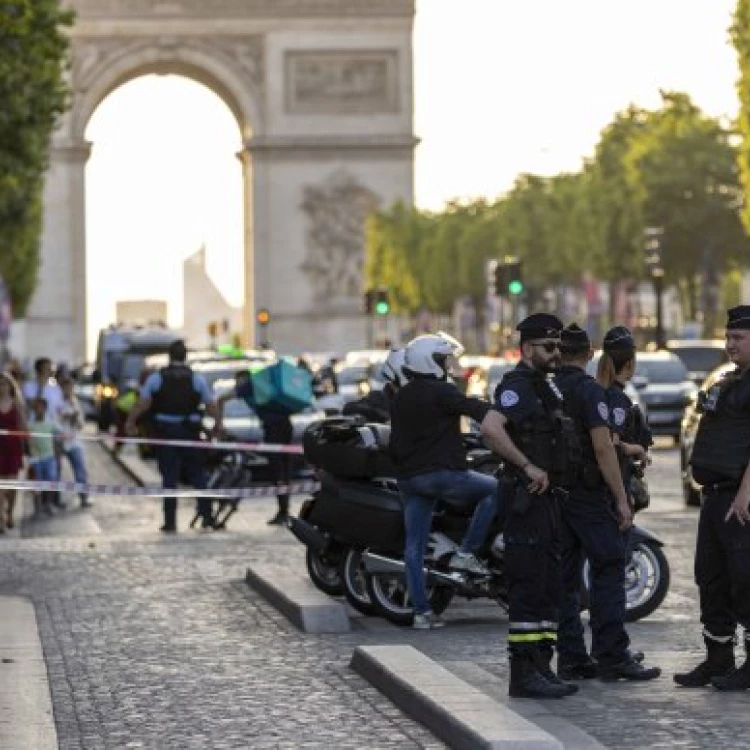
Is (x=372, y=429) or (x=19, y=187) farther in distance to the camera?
(x=19, y=187)

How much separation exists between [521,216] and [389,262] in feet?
47.2

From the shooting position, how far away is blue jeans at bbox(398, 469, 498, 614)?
1590cm

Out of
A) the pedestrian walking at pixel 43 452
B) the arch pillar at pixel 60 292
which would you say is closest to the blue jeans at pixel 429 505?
the pedestrian walking at pixel 43 452

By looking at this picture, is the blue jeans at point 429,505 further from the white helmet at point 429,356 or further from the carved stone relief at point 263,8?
the carved stone relief at point 263,8

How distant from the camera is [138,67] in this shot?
3826 inches

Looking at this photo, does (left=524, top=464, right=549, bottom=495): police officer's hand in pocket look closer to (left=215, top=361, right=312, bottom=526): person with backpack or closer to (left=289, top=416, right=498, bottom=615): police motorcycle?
(left=289, top=416, right=498, bottom=615): police motorcycle

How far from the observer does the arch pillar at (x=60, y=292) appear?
97.2m

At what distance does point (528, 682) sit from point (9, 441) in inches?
584

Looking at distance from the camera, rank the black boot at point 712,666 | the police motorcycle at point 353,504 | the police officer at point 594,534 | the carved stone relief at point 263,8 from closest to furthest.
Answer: the black boot at point 712,666, the police officer at point 594,534, the police motorcycle at point 353,504, the carved stone relief at point 263,8

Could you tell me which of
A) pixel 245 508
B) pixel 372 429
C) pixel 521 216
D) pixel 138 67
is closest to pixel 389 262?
pixel 521 216

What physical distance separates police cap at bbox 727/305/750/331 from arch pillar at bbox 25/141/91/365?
3330 inches

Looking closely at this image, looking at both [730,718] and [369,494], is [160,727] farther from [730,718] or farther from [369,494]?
[369,494]

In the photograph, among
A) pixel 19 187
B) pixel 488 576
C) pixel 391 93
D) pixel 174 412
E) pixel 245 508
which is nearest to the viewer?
pixel 488 576

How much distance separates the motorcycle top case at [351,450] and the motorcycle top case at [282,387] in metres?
9.01
